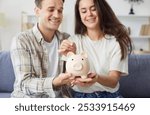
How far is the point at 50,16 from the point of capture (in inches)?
25.8

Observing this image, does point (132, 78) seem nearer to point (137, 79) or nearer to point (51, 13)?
point (137, 79)

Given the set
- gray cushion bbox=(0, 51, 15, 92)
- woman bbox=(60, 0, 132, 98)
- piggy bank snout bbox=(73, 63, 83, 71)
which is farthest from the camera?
gray cushion bbox=(0, 51, 15, 92)

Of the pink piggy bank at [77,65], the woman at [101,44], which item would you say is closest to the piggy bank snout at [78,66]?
the pink piggy bank at [77,65]

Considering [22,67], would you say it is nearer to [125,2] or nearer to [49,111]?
[49,111]

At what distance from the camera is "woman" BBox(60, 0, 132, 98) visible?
26.1 inches

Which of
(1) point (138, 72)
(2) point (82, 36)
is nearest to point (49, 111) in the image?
(2) point (82, 36)

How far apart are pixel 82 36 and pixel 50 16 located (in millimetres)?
102

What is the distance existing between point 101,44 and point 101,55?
0.10ft

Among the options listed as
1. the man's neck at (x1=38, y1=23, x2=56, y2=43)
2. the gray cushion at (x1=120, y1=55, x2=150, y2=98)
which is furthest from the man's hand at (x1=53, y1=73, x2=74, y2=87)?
the gray cushion at (x1=120, y1=55, x2=150, y2=98)

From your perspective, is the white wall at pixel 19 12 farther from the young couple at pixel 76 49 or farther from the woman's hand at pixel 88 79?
the woman's hand at pixel 88 79

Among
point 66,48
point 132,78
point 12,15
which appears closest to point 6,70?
point 12,15

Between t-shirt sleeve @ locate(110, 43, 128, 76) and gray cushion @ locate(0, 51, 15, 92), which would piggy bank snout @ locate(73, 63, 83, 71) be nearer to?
t-shirt sleeve @ locate(110, 43, 128, 76)

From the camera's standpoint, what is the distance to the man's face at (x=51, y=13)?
65 cm

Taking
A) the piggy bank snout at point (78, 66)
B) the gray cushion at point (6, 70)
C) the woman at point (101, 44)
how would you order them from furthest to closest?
the gray cushion at point (6, 70) < the woman at point (101, 44) < the piggy bank snout at point (78, 66)
